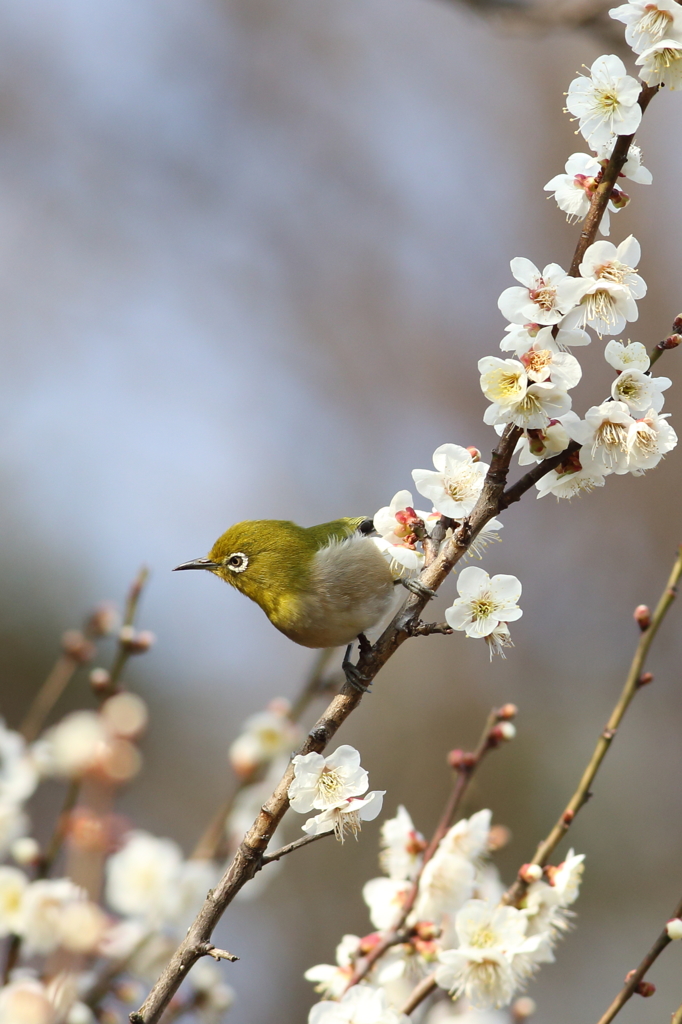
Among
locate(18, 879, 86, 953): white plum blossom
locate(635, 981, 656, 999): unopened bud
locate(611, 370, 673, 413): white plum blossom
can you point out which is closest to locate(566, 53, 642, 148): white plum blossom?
locate(611, 370, 673, 413): white plum blossom

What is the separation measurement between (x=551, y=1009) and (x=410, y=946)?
4170mm

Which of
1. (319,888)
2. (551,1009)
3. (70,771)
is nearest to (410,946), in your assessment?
(70,771)

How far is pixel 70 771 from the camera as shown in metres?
1.87

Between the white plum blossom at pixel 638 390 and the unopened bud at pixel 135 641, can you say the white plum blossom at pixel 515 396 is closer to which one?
the white plum blossom at pixel 638 390

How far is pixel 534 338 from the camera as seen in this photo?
52.7 inches

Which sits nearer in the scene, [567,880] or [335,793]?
[335,793]

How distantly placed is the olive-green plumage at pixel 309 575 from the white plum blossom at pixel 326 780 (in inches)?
36.4

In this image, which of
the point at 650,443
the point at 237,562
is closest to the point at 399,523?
the point at 650,443

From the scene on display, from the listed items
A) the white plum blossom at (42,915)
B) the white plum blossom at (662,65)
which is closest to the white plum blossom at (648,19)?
the white plum blossom at (662,65)

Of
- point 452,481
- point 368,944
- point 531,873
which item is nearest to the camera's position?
point 452,481

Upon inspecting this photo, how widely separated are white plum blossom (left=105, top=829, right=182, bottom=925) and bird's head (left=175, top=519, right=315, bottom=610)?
2.46 feet

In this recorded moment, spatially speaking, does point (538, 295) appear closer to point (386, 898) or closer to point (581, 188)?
point (581, 188)

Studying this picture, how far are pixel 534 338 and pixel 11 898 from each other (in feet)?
5.54

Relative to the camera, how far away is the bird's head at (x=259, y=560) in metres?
2.52
